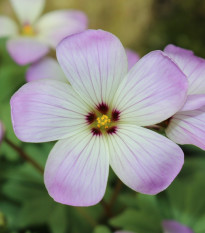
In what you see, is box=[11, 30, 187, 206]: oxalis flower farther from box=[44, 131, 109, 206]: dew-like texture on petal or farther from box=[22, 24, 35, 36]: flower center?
box=[22, 24, 35, 36]: flower center

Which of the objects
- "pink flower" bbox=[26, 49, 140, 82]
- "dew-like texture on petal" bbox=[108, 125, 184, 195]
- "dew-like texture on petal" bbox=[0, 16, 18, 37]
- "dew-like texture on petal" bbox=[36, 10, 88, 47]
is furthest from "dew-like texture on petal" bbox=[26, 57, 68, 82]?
"dew-like texture on petal" bbox=[108, 125, 184, 195]

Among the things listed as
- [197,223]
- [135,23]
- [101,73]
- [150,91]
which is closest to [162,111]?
[150,91]

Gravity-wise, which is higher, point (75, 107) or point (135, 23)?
point (75, 107)

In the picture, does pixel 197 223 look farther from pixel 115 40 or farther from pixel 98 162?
pixel 115 40

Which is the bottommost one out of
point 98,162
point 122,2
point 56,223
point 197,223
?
point 56,223

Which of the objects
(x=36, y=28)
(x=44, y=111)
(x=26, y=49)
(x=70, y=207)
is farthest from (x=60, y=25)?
(x=44, y=111)

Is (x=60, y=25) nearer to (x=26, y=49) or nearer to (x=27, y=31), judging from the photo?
(x=27, y=31)
